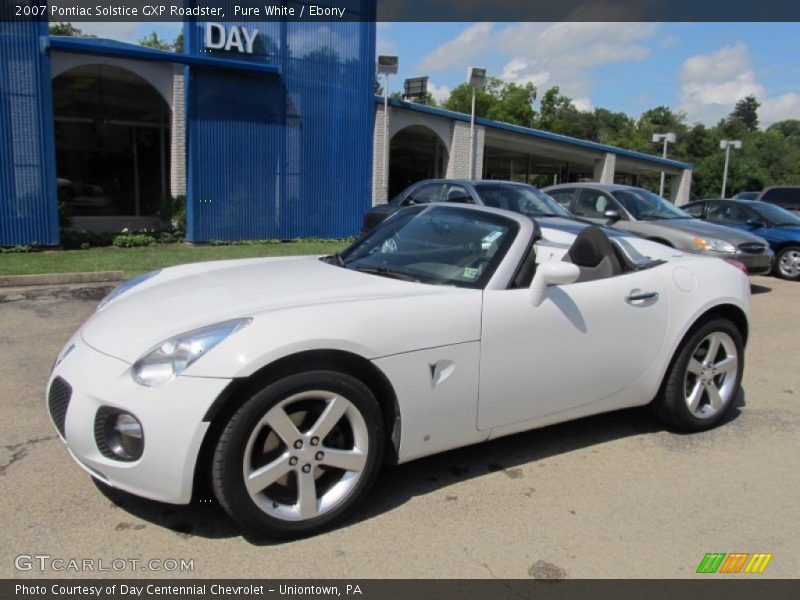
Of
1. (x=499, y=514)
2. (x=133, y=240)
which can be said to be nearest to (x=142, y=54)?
(x=133, y=240)

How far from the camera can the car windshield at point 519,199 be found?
9.22 metres

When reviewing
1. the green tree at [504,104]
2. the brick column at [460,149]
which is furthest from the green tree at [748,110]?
the brick column at [460,149]

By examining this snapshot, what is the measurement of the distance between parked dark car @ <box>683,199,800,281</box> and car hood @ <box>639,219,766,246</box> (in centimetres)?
245

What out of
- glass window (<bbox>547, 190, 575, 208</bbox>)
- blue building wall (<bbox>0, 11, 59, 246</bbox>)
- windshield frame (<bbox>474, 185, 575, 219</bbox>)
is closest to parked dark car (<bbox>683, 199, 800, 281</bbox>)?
glass window (<bbox>547, 190, 575, 208</bbox>)

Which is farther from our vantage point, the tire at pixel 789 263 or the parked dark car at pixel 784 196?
the parked dark car at pixel 784 196

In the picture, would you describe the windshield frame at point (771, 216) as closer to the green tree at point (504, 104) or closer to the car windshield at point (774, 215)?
the car windshield at point (774, 215)

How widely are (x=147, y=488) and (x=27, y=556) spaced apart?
0.54m

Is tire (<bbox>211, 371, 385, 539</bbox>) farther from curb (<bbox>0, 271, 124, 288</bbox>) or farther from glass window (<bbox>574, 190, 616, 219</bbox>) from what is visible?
glass window (<bbox>574, 190, 616, 219</bbox>)

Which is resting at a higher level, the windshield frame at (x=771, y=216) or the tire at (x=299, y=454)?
the windshield frame at (x=771, y=216)

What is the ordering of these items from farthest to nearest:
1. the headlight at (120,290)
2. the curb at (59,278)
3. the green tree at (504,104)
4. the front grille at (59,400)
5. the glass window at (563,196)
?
1. the green tree at (504,104)
2. the glass window at (563,196)
3. the curb at (59,278)
4. the headlight at (120,290)
5. the front grille at (59,400)

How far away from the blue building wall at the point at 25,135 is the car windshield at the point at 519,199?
8.58 meters

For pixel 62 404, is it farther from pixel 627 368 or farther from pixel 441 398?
pixel 627 368

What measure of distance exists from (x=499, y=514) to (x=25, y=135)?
1258cm

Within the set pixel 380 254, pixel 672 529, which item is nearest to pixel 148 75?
pixel 380 254
